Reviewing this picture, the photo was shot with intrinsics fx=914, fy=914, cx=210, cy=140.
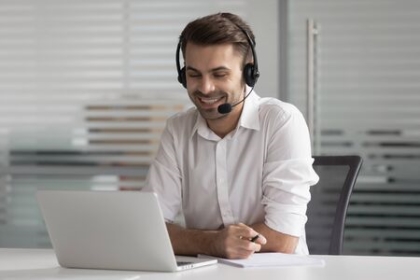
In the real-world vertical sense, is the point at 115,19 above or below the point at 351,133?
above

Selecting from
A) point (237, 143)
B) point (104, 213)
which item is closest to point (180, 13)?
point (237, 143)

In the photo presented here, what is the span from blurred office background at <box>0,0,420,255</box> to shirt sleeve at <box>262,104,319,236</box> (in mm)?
1701

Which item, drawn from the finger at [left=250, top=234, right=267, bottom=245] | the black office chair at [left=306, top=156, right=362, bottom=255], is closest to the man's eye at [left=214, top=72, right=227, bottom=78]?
the black office chair at [left=306, top=156, right=362, bottom=255]

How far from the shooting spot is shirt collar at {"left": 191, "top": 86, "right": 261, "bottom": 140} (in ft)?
8.48

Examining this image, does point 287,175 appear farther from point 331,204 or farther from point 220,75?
point 220,75

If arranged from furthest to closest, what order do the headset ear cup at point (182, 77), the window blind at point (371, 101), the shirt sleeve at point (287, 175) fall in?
the window blind at point (371, 101)
the headset ear cup at point (182, 77)
the shirt sleeve at point (287, 175)

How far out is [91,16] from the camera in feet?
14.9

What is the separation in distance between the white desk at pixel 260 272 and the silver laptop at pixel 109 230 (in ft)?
0.09

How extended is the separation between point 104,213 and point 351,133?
2474mm

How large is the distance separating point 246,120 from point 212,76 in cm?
16

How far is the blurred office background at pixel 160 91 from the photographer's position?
4215 millimetres

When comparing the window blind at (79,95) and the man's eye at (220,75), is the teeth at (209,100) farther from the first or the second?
the window blind at (79,95)

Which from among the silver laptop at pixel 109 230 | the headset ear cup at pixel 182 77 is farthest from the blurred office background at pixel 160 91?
the silver laptop at pixel 109 230

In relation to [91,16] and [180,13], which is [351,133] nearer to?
[180,13]
